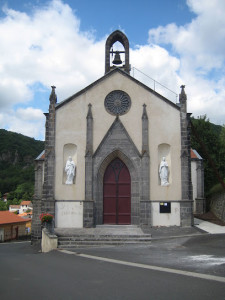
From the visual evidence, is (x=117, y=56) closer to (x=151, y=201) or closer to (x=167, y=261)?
(x=151, y=201)

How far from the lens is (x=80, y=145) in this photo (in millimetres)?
18406

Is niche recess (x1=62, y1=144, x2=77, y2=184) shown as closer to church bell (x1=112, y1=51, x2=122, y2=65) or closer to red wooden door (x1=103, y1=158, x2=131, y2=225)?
red wooden door (x1=103, y1=158, x2=131, y2=225)

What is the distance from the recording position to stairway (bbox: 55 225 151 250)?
14492 millimetres

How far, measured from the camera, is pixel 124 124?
18594 mm

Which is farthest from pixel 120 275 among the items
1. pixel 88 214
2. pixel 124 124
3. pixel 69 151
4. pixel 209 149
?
pixel 209 149

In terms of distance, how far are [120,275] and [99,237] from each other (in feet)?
22.9

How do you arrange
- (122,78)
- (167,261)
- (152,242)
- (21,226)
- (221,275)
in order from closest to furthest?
(221,275)
(167,261)
(152,242)
(122,78)
(21,226)

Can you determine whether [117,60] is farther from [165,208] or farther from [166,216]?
[166,216]

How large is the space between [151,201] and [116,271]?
912 centimetres

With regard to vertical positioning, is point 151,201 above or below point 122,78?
below

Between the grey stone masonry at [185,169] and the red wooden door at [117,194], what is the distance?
320cm

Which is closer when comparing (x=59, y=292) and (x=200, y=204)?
(x=59, y=292)

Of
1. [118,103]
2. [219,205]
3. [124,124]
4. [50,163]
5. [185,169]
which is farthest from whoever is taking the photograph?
[219,205]

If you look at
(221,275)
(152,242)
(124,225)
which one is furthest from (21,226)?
(221,275)
